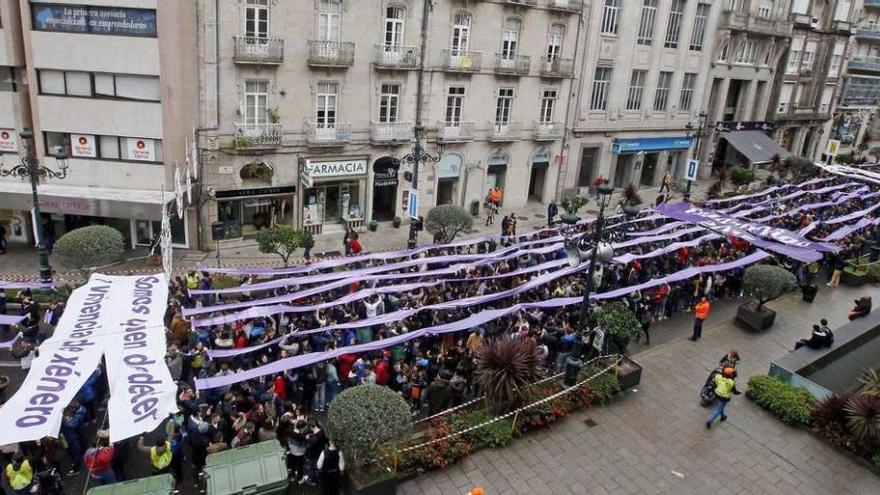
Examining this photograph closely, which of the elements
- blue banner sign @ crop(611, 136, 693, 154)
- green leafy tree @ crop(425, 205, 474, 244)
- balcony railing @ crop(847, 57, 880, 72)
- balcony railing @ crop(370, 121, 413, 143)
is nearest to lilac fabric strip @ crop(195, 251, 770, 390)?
green leafy tree @ crop(425, 205, 474, 244)

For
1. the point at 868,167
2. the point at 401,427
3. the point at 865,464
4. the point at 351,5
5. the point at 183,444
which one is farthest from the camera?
the point at 868,167

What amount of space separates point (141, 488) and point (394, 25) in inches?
964

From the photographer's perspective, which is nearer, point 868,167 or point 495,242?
point 495,242

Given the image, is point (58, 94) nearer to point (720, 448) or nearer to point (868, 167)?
point (720, 448)

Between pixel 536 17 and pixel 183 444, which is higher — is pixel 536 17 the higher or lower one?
the higher one

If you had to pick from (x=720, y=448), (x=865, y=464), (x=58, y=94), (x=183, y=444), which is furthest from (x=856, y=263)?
(x=58, y=94)

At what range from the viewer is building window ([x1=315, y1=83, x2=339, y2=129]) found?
94.4 ft

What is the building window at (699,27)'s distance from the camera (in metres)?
43.0

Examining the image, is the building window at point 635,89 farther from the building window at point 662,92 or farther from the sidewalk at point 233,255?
the sidewalk at point 233,255

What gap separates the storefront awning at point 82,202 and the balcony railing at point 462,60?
1493 centimetres

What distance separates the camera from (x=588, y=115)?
1556 inches

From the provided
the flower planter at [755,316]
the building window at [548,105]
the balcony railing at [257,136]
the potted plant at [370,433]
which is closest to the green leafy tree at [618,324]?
the flower planter at [755,316]

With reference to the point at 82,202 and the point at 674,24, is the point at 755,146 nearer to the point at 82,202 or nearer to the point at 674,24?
the point at 674,24

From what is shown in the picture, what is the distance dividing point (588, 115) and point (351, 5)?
1776 centimetres
